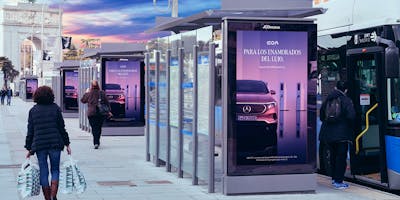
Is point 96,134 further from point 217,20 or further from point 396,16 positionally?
point 396,16

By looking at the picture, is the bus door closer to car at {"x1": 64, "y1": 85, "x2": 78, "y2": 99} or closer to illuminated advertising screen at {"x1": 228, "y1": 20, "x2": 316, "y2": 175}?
illuminated advertising screen at {"x1": 228, "y1": 20, "x2": 316, "y2": 175}

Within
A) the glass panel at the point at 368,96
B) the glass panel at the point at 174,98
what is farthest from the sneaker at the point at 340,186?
the glass panel at the point at 174,98

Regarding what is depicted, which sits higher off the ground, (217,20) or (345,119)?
(217,20)

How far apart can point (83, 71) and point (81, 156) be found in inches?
412

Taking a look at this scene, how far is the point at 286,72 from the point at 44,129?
3.54 meters

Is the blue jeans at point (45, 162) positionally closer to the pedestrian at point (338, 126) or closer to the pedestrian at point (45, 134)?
the pedestrian at point (45, 134)

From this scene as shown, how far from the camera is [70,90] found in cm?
3466

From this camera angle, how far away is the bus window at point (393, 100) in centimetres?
1020

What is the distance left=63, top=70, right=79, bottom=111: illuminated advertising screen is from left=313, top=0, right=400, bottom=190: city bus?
23451mm

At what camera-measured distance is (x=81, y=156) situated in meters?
16.2

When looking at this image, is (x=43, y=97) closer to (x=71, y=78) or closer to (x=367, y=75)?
(x=367, y=75)

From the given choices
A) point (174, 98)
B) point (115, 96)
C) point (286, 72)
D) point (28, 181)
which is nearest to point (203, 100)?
point (286, 72)

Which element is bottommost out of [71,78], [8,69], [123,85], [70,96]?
[70,96]

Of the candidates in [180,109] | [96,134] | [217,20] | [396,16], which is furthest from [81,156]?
[396,16]
